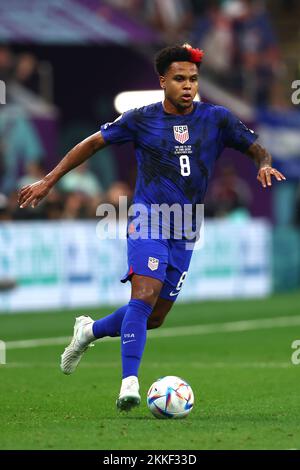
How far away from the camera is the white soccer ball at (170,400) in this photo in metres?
8.21

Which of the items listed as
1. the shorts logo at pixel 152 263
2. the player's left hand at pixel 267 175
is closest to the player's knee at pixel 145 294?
the shorts logo at pixel 152 263

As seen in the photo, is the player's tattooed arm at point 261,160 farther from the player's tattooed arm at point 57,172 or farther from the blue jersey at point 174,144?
the player's tattooed arm at point 57,172

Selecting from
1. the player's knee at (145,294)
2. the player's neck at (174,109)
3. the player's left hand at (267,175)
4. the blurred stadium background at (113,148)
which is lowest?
A: the player's knee at (145,294)

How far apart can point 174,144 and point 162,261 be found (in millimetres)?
823

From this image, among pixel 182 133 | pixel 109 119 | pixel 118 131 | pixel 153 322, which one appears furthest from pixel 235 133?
pixel 109 119

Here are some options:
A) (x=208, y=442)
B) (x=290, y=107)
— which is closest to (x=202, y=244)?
(x=290, y=107)

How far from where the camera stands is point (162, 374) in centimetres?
1152

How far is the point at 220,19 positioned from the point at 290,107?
239cm

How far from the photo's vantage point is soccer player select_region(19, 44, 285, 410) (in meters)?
8.52

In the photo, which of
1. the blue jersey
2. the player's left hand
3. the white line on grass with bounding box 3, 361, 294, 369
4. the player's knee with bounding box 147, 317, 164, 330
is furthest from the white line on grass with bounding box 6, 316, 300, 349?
the player's left hand

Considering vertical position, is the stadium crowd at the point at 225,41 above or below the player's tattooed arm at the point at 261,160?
above

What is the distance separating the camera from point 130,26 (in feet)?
80.6

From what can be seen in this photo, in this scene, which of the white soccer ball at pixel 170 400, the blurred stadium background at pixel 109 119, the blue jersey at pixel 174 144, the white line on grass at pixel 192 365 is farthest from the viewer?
the blurred stadium background at pixel 109 119
